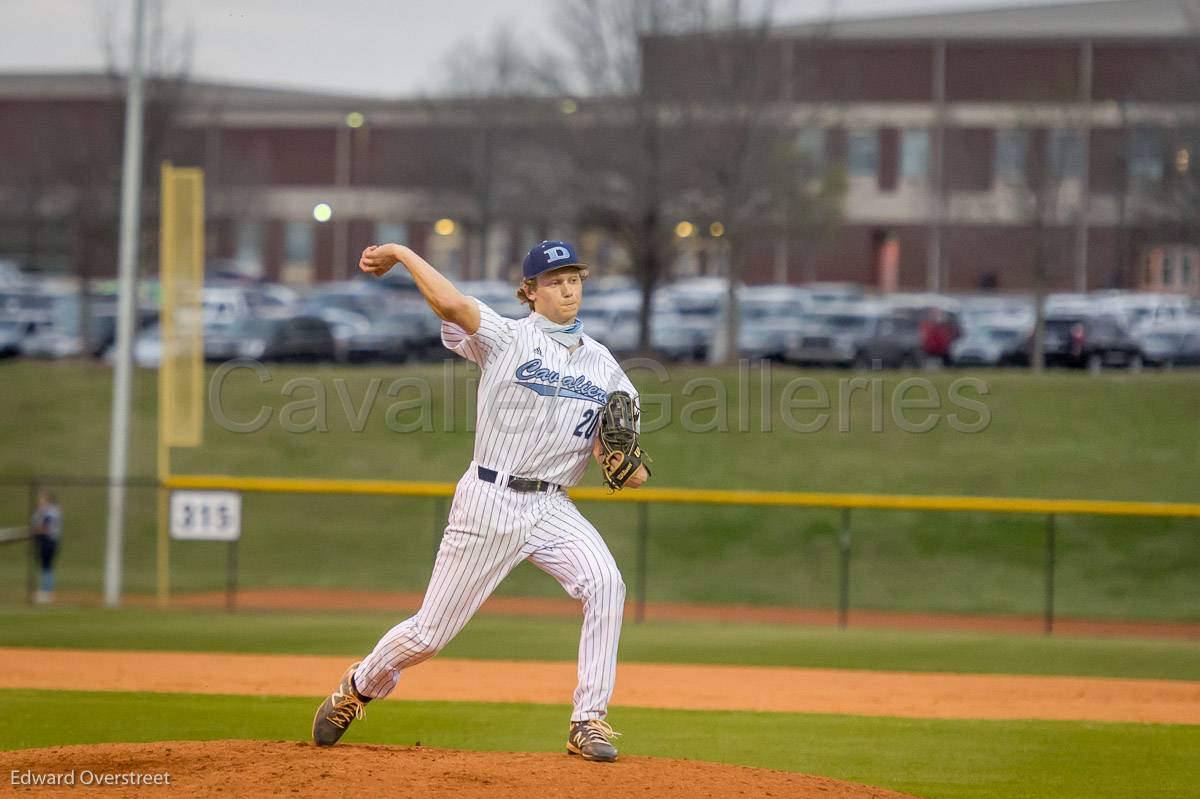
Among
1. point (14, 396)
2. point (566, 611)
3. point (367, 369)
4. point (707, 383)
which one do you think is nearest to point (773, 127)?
point (707, 383)

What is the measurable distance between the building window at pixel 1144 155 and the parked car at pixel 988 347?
13.4 ft

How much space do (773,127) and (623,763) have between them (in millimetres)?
23004

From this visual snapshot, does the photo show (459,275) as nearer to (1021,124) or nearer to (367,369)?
(367,369)

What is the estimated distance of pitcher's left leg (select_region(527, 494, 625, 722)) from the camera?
589cm

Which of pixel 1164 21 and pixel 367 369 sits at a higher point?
pixel 1164 21

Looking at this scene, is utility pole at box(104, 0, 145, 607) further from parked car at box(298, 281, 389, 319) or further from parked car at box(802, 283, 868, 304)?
parked car at box(802, 283, 868, 304)

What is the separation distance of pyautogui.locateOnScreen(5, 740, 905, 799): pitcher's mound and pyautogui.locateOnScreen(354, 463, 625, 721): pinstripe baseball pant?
39cm

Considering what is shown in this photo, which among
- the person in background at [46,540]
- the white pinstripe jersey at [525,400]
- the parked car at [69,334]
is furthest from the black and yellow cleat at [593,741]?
the parked car at [69,334]

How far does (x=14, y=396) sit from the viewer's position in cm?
2856

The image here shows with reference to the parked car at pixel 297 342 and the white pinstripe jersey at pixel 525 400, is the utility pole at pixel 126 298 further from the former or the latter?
the parked car at pixel 297 342

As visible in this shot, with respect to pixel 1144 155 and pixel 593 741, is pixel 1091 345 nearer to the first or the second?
pixel 1144 155

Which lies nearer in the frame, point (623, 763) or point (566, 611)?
point (623, 763)

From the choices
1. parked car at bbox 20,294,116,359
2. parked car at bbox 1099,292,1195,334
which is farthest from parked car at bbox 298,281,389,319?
parked car at bbox 1099,292,1195,334

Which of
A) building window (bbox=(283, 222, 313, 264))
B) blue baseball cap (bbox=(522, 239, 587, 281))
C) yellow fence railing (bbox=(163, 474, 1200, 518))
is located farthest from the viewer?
building window (bbox=(283, 222, 313, 264))
